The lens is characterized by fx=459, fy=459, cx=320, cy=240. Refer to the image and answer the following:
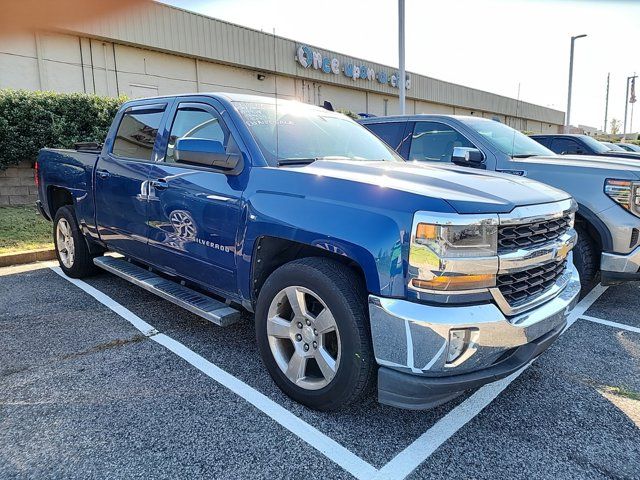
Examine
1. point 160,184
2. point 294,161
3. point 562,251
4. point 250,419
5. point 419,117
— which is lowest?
point 250,419

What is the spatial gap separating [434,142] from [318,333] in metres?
4.06

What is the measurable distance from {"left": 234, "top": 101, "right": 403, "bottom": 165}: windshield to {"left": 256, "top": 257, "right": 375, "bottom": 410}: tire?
0.90 meters

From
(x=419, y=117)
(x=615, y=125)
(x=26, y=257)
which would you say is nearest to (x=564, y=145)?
(x=419, y=117)

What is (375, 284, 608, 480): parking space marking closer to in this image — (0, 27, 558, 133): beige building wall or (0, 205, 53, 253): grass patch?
(0, 205, 53, 253): grass patch

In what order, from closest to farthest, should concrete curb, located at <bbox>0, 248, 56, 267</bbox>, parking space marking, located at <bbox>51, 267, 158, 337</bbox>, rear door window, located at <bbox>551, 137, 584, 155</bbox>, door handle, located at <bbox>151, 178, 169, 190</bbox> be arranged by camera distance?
door handle, located at <bbox>151, 178, 169, 190</bbox> < parking space marking, located at <bbox>51, 267, 158, 337</bbox> < concrete curb, located at <bbox>0, 248, 56, 267</bbox> < rear door window, located at <bbox>551, 137, 584, 155</bbox>

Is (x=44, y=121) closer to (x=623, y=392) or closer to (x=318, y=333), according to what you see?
(x=318, y=333)

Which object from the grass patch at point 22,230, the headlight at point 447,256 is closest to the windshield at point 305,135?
the headlight at point 447,256

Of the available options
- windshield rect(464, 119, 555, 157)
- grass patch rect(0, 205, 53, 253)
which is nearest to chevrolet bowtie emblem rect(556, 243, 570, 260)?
windshield rect(464, 119, 555, 157)

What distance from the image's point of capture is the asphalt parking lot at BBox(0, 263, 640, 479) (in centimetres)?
231

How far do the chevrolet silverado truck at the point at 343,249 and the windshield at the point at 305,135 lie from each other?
16mm

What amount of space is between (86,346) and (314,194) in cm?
237

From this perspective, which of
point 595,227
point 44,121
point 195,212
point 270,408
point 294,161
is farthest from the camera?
point 44,121

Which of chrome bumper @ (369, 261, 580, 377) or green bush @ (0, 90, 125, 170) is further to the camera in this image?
green bush @ (0, 90, 125, 170)

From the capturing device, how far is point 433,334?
217cm
